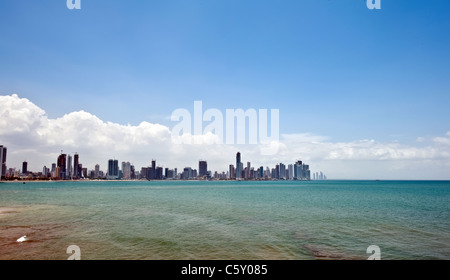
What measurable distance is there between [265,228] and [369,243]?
10206 millimetres

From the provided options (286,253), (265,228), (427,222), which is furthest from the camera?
(427,222)
